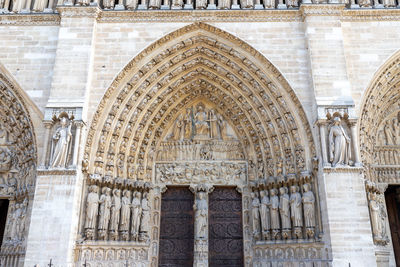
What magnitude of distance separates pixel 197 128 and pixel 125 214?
9.53 ft

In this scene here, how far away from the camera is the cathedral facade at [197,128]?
7.90m

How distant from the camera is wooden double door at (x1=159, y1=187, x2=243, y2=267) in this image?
352 inches

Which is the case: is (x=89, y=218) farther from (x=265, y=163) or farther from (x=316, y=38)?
(x=316, y=38)

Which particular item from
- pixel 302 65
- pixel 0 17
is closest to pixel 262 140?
pixel 302 65

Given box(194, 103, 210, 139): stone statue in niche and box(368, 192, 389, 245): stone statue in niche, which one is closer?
box(368, 192, 389, 245): stone statue in niche

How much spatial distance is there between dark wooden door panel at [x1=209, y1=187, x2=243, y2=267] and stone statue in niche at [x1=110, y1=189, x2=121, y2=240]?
7.67 feet

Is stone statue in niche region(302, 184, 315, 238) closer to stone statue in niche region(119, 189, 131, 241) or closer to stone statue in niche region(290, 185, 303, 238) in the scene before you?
stone statue in niche region(290, 185, 303, 238)

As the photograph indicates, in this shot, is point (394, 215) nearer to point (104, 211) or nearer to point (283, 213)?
point (283, 213)

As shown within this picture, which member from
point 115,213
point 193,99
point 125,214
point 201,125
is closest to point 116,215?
point 115,213

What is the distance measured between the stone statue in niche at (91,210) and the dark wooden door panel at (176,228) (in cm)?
189

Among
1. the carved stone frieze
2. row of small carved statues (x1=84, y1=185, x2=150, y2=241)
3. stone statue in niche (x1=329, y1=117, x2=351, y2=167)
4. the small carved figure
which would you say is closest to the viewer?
stone statue in niche (x1=329, y1=117, x2=351, y2=167)

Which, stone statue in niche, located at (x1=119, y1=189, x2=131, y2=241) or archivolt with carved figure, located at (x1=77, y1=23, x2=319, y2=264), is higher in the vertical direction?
archivolt with carved figure, located at (x1=77, y1=23, x2=319, y2=264)

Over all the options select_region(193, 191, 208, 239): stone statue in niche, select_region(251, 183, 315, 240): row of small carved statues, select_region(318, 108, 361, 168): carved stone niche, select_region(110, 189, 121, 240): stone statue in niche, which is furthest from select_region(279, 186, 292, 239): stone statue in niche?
select_region(110, 189, 121, 240): stone statue in niche

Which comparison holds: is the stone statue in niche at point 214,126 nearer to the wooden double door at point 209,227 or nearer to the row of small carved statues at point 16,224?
the wooden double door at point 209,227
